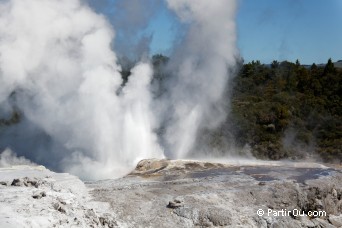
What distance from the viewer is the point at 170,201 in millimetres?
8922

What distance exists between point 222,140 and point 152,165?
11530mm

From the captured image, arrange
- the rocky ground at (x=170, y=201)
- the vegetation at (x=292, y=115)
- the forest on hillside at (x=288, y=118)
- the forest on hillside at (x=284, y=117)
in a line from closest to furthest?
the rocky ground at (x=170, y=201), the forest on hillside at (x=284, y=117), the forest on hillside at (x=288, y=118), the vegetation at (x=292, y=115)

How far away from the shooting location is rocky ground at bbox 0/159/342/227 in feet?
25.4

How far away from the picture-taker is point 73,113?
17359 millimetres

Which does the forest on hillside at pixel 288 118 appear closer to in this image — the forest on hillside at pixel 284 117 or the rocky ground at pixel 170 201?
the forest on hillside at pixel 284 117

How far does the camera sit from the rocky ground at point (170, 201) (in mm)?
7733

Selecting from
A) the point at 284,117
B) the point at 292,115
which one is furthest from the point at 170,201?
the point at 292,115

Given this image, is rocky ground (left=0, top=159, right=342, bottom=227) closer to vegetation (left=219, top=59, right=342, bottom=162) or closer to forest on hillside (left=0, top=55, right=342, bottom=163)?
forest on hillside (left=0, top=55, right=342, bottom=163)

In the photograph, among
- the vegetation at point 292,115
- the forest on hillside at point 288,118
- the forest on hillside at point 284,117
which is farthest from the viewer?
the vegetation at point 292,115

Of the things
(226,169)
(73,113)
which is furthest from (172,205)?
(73,113)

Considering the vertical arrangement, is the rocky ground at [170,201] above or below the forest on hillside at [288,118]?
below

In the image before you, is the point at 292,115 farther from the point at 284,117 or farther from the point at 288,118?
the point at 284,117

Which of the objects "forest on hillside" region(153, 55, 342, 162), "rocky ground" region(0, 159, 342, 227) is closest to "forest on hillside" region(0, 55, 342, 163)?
"forest on hillside" region(153, 55, 342, 162)

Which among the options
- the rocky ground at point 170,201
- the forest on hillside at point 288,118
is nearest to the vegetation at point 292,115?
the forest on hillside at point 288,118
